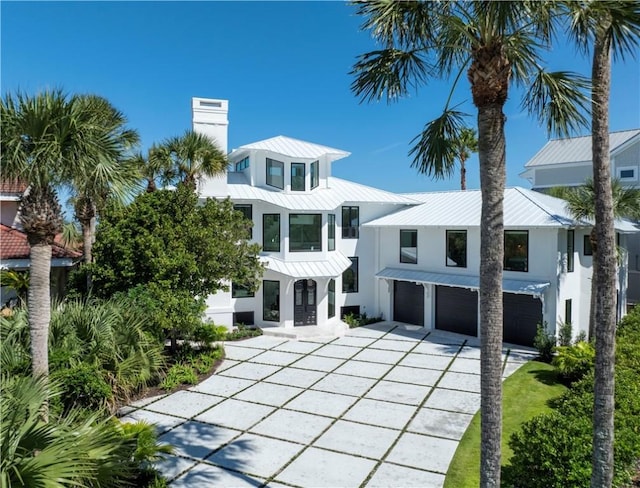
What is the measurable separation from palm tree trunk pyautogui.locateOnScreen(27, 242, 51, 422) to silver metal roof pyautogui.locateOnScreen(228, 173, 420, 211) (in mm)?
13561

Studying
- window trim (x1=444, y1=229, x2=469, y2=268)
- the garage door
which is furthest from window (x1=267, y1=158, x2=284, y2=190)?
the garage door

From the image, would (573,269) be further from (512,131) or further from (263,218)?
(512,131)

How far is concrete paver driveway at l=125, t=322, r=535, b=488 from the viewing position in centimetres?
972

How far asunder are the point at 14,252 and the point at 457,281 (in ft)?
69.2

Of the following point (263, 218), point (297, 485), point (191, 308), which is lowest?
point (297, 485)

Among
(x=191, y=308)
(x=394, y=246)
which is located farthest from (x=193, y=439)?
(x=394, y=246)

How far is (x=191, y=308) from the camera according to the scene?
1562 centimetres

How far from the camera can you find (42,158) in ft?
27.7

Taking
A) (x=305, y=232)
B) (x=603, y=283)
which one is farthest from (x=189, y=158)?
(x=603, y=283)

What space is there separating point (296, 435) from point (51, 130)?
29.8 ft

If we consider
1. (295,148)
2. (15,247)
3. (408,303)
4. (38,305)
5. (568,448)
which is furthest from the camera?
(408,303)

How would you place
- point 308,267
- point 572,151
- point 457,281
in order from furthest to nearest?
point 572,151
point 308,267
point 457,281

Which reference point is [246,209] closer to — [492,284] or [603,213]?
[603,213]

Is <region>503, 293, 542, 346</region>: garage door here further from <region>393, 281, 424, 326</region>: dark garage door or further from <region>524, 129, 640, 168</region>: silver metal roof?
<region>524, 129, 640, 168</region>: silver metal roof
